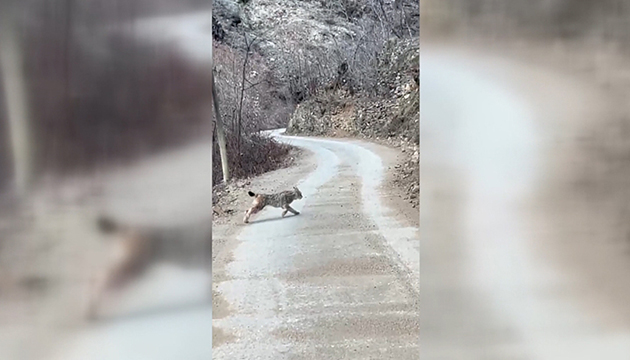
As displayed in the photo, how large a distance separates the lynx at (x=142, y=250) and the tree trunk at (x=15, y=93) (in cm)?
20

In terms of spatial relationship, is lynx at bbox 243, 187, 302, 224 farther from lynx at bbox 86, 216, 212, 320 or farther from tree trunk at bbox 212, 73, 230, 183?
lynx at bbox 86, 216, 212, 320

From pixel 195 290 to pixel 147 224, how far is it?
19 centimetres

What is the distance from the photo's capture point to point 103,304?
1.10 m

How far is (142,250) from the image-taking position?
1.12 m

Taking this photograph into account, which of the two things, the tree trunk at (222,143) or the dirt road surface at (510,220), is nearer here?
the dirt road surface at (510,220)

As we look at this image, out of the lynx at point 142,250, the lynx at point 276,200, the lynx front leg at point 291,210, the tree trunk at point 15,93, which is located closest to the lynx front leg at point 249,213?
the lynx at point 276,200

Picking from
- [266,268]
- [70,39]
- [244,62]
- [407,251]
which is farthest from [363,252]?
[70,39]

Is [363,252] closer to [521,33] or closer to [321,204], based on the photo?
[321,204]

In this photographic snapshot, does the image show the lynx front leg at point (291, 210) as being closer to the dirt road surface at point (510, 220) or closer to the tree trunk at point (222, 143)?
the tree trunk at point (222, 143)

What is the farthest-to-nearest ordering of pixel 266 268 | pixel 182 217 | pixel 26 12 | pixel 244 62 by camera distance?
1. pixel 244 62
2. pixel 266 268
3. pixel 182 217
4. pixel 26 12

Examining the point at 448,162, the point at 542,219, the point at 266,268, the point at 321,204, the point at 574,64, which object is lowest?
the point at 266,268

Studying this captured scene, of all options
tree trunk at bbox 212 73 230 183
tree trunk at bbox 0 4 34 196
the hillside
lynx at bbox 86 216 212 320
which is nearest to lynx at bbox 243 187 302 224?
tree trunk at bbox 212 73 230 183

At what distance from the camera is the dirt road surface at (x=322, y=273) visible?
7.17ft

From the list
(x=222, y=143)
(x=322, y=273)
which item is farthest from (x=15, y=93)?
(x=322, y=273)
